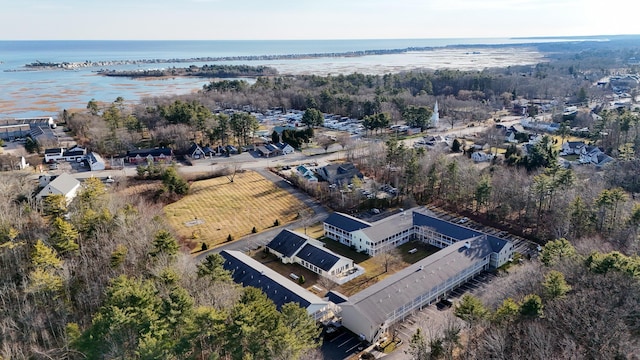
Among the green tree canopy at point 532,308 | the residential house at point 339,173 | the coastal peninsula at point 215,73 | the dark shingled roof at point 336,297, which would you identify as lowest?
the dark shingled roof at point 336,297

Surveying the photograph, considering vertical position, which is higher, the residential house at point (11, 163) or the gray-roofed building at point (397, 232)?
the residential house at point (11, 163)

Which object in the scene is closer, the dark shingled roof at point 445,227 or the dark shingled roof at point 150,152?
the dark shingled roof at point 445,227

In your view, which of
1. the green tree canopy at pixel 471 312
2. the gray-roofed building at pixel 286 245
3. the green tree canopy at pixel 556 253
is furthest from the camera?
the gray-roofed building at pixel 286 245

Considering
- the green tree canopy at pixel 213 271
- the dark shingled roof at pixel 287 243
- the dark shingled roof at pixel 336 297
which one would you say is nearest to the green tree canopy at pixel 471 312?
the dark shingled roof at pixel 336 297

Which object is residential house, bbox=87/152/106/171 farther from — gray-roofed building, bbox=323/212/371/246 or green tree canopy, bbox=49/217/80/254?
gray-roofed building, bbox=323/212/371/246

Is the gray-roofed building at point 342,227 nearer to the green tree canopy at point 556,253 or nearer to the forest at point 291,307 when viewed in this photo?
the forest at point 291,307

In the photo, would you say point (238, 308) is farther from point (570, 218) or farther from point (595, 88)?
point (595, 88)

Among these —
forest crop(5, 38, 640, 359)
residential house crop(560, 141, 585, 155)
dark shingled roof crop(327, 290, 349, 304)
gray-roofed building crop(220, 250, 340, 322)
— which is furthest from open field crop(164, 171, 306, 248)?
residential house crop(560, 141, 585, 155)

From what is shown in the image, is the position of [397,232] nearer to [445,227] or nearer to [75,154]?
[445,227]
